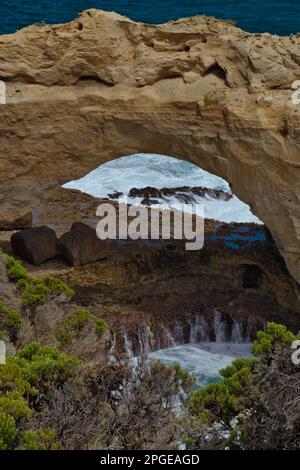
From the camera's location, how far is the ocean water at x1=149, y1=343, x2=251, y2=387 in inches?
630

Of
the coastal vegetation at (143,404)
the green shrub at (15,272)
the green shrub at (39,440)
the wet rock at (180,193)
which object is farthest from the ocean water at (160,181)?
the green shrub at (39,440)

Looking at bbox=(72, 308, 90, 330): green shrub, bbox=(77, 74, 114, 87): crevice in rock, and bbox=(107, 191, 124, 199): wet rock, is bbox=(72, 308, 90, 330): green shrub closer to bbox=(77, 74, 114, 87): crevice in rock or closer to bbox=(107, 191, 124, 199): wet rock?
bbox=(77, 74, 114, 87): crevice in rock

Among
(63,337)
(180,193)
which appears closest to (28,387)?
(63,337)

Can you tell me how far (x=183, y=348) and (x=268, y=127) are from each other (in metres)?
4.71

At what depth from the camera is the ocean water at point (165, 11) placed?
32219 mm

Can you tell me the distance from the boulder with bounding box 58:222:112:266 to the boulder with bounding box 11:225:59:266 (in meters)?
0.22

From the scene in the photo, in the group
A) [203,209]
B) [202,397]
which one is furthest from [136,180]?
[202,397]

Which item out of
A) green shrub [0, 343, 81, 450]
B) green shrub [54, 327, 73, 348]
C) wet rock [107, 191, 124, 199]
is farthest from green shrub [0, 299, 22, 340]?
wet rock [107, 191, 124, 199]

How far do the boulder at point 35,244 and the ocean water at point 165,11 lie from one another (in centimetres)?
1506

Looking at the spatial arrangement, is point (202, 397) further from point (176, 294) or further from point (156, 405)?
point (176, 294)

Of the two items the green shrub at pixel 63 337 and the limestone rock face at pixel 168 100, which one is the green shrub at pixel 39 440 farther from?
the limestone rock face at pixel 168 100

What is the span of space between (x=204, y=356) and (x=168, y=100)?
4.93 m

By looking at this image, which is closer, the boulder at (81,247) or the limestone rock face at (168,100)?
the limestone rock face at (168,100)

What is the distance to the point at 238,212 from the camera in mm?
24922
